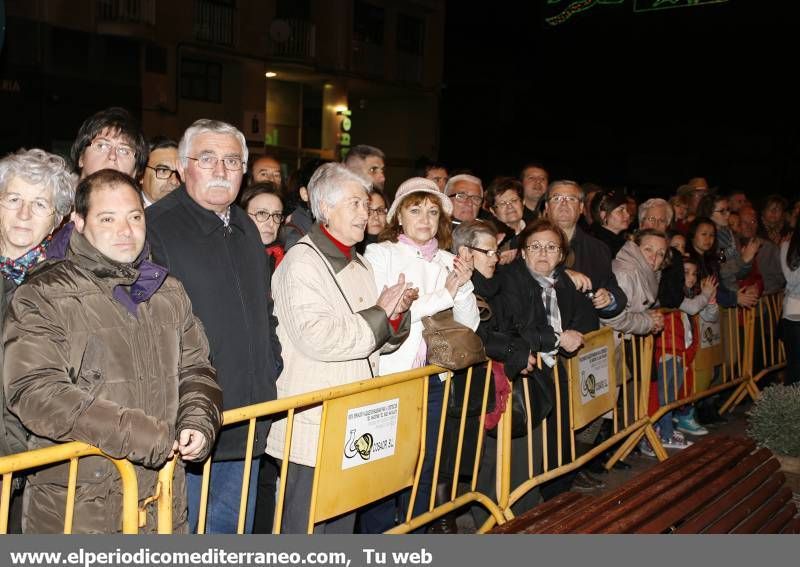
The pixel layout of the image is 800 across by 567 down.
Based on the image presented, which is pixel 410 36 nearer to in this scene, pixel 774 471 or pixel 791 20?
pixel 791 20

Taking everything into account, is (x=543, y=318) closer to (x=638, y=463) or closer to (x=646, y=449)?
(x=638, y=463)

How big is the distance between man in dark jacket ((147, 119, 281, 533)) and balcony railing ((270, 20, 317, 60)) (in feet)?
72.3

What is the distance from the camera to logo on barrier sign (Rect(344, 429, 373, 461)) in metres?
3.91

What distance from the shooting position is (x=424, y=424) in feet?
14.6

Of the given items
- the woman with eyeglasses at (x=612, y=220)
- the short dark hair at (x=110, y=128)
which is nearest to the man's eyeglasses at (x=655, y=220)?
the woman with eyeglasses at (x=612, y=220)

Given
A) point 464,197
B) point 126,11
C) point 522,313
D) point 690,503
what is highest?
point 126,11

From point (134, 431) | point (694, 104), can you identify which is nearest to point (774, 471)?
point (134, 431)

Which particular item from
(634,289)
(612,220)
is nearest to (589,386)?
(634,289)

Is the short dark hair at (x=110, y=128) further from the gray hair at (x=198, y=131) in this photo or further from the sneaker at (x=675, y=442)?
the sneaker at (x=675, y=442)

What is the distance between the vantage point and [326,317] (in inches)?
154

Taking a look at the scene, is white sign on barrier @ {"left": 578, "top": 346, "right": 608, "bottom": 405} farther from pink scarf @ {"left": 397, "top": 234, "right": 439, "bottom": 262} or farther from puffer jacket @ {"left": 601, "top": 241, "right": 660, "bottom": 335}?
pink scarf @ {"left": 397, "top": 234, "right": 439, "bottom": 262}

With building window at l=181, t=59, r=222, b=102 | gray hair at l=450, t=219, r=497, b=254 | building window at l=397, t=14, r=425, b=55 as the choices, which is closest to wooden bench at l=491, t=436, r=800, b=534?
gray hair at l=450, t=219, r=497, b=254

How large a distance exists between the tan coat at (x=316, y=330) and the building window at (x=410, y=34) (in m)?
27.0

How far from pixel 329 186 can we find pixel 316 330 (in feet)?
2.70
